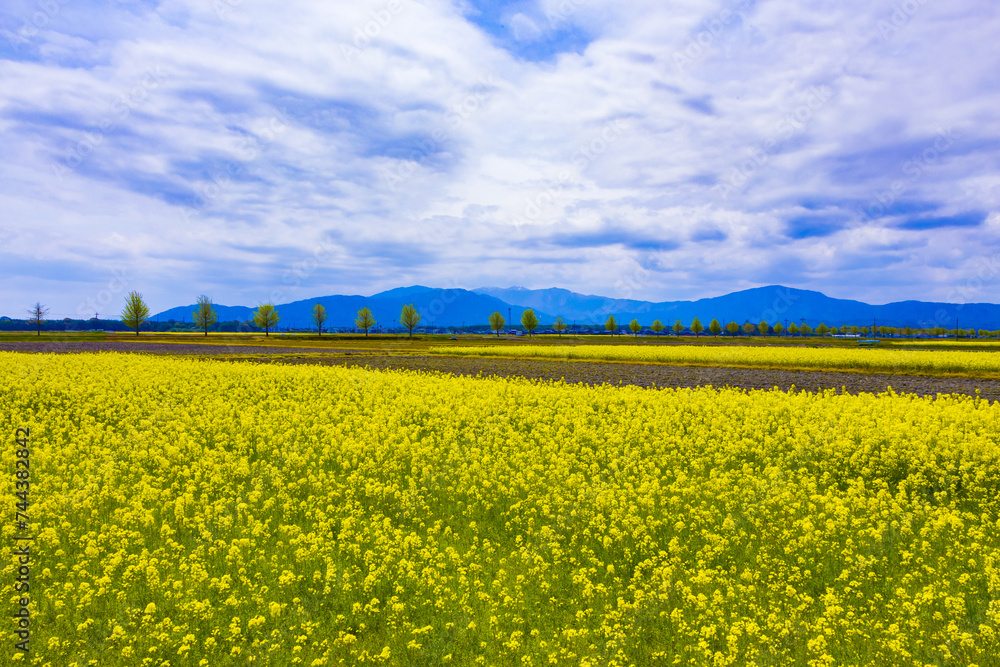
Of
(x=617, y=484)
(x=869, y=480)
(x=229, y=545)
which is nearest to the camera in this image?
(x=229, y=545)

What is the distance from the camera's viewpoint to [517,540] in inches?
302

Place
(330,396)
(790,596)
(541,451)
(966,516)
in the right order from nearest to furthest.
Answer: (790,596) → (966,516) → (541,451) → (330,396)

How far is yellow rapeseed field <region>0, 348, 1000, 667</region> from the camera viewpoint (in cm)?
552

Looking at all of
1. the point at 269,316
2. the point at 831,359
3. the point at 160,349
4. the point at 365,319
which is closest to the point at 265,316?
the point at 269,316

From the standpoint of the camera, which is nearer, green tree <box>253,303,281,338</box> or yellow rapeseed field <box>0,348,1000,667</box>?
yellow rapeseed field <box>0,348,1000,667</box>

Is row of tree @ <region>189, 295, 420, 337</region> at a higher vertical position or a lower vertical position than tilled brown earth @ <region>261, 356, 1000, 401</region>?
higher

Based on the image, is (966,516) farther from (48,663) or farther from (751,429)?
(48,663)

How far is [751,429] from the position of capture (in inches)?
522

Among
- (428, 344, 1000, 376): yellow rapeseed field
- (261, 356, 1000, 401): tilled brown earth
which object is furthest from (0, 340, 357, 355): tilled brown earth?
(261, 356, 1000, 401): tilled brown earth

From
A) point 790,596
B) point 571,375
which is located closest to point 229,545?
point 790,596

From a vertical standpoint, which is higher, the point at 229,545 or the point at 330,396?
the point at 330,396

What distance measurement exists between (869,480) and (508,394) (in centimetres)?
1091

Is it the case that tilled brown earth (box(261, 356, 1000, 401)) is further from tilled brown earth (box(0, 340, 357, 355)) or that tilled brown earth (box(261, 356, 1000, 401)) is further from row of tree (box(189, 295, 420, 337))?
row of tree (box(189, 295, 420, 337))

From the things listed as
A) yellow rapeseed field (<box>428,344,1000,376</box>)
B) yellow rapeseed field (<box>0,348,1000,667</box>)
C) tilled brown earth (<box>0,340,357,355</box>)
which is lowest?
yellow rapeseed field (<box>0,348,1000,667</box>)
